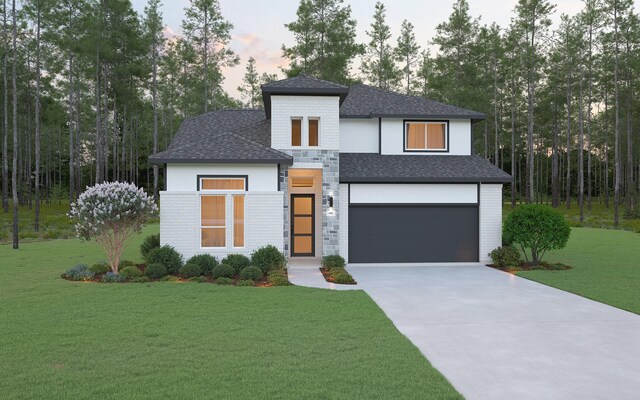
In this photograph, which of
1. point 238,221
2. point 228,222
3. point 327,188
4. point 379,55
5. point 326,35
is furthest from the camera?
point 379,55

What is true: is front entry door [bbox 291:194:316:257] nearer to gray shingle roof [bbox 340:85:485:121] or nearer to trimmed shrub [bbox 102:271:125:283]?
gray shingle roof [bbox 340:85:485:121]

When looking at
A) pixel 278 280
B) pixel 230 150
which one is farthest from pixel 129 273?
pixel 230 150

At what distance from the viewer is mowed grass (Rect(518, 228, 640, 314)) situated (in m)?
10.1

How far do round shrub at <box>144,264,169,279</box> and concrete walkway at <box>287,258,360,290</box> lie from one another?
11.4 ft

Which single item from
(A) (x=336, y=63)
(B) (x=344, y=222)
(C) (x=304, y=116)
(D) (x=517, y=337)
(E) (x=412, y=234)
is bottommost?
(D) (x=517, y=337)

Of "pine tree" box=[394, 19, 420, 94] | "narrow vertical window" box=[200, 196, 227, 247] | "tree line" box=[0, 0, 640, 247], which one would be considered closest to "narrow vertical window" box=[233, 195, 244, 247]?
"narrow vertical window" box=[200, 196, 227, 247]

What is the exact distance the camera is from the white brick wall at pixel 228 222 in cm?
1314

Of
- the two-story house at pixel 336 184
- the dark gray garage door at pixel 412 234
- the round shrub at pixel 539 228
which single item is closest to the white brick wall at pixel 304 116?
the two-story house at pixel 336 184

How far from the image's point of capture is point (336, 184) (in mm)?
14914

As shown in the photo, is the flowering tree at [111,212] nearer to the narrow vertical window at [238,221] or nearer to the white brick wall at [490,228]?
the narrow vertical window at [238,221]

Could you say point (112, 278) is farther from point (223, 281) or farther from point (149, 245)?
point (223, 281)

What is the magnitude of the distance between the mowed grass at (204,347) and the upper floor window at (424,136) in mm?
8517

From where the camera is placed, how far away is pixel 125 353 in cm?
612

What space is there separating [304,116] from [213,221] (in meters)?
4.53
